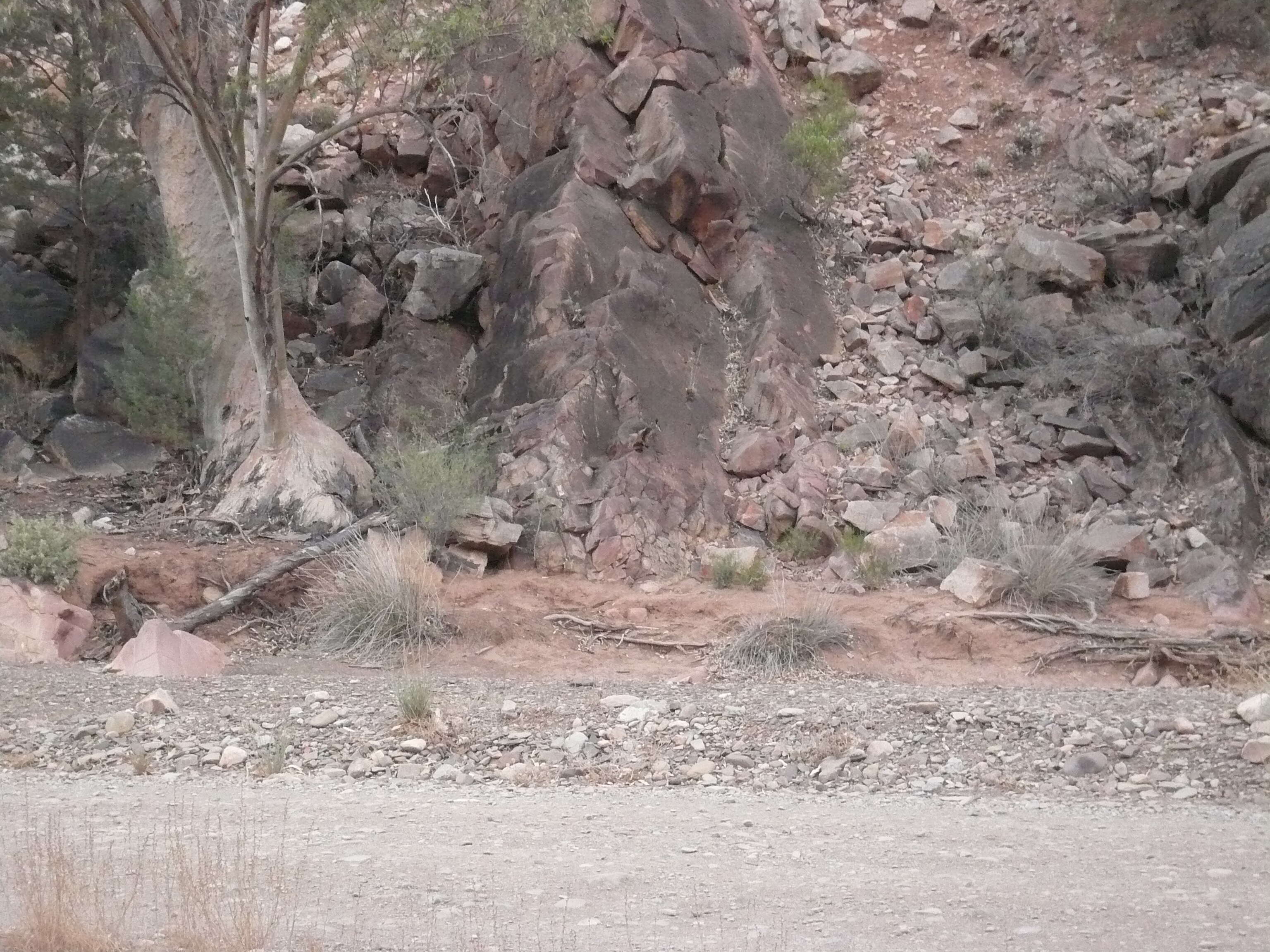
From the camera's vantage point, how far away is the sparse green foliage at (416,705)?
670 cm

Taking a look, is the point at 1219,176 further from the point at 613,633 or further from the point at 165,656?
the point at 165,656

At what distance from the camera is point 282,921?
12.8 ft

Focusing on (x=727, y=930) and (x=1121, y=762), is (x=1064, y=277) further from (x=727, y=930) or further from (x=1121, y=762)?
(x=727, y=930)

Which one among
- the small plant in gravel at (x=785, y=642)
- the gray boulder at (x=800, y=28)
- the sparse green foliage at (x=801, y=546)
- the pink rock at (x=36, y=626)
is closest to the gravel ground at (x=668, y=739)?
the pink rock at (x=36, y=626)

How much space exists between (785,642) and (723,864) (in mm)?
4675

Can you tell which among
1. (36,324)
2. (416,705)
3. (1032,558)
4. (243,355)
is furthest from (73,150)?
(1032,558)

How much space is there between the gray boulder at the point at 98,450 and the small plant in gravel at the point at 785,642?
25.4 feet

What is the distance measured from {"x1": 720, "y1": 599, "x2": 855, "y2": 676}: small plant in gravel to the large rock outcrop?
2147 mm

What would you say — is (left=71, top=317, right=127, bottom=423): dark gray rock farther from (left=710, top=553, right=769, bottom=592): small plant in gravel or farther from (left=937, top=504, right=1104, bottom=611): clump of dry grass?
(left=937, top=504, right=1104, bottom=611): clump of dry grass

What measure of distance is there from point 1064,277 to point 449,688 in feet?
32.2

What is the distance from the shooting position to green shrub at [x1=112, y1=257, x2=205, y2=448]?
41.9 feet

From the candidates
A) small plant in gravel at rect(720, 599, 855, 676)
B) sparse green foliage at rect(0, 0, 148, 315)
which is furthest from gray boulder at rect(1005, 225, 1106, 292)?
sparse green foliage at rect(0, 0, 148, 315)

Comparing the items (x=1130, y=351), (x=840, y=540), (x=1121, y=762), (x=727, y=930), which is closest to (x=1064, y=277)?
(x=1130, y=351)

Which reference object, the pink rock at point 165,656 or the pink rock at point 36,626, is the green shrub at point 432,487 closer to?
the pink rock at point 165,656
